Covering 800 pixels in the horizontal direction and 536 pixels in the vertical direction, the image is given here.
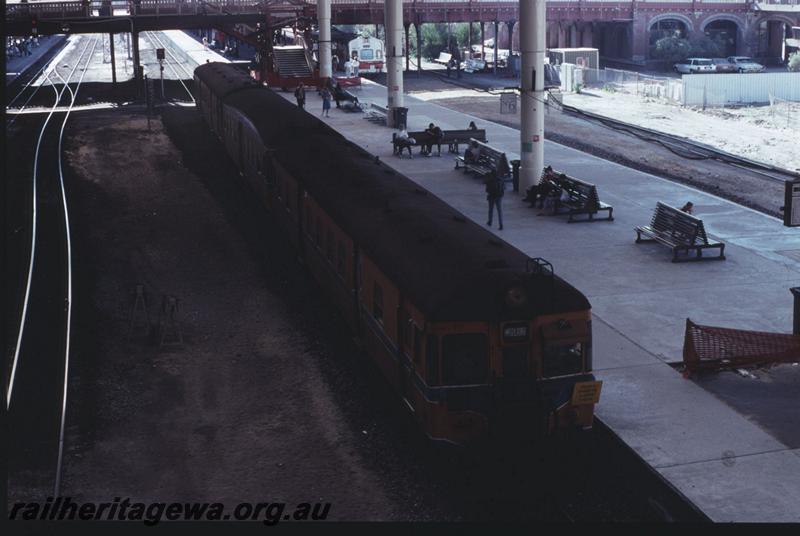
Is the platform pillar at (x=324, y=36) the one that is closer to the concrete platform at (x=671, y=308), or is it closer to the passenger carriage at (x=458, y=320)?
the concrete platform at (x=671, y=308)

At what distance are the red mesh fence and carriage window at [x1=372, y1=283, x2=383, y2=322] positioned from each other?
495cm

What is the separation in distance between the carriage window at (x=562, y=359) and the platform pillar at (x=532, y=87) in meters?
19.5

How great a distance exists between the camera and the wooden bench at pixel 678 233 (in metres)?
24.2

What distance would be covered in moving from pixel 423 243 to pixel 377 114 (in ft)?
126

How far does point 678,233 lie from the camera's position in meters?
24.9

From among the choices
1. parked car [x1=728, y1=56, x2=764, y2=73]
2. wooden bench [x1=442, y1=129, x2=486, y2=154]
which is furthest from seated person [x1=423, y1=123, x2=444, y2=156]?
parked car [x1=728, y1=56, x2=764, y2=73]

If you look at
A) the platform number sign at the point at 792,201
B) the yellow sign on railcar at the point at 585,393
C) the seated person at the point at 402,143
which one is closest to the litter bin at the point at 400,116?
the seated person at the point at 402,143

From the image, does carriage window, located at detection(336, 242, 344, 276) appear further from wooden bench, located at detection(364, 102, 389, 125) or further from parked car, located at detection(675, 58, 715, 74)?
parked car, located at detection(675, 58, 715, 74)

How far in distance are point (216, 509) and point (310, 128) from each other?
47.8 ft

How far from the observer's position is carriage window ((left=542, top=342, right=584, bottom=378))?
13180 mm

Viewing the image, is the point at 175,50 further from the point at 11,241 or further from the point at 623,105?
the point at 11,241

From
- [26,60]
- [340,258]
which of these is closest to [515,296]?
[340,258]

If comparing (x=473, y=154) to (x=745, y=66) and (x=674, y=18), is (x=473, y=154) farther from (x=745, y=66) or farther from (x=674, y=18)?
(x=674, y=18)

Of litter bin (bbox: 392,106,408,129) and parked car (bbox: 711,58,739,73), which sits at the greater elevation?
parked car (bbox: 711,58,739,73)
